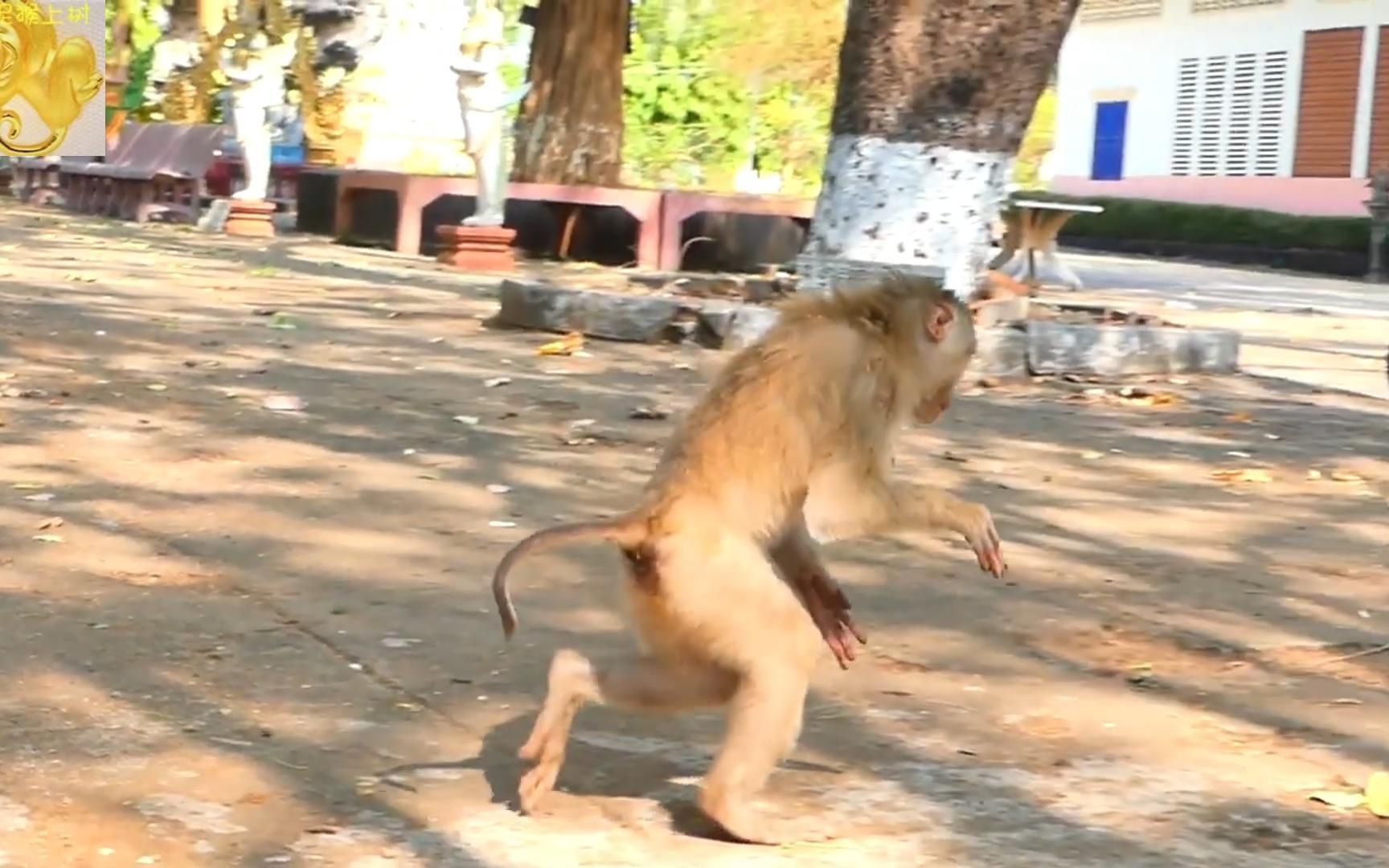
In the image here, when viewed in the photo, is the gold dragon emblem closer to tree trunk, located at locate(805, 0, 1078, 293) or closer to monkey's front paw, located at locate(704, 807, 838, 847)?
tree trunk, located at locate(805, 0, 1078, 293)

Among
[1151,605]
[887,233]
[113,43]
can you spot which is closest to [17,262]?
[887,233]

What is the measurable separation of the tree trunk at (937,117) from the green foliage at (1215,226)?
1771 cm

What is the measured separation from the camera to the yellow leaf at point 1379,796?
3.15m

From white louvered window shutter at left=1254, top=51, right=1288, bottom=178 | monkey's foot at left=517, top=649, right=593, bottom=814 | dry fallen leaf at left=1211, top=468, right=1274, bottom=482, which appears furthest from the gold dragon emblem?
monkey's foot at left=517, top=649, right=593, bottom=814

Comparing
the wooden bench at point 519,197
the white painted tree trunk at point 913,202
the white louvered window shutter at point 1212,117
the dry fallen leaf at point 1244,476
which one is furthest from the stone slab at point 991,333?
the white louvered window shutter at point 1212,117

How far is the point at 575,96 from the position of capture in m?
15.6

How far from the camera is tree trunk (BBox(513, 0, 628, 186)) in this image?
15.5 meters

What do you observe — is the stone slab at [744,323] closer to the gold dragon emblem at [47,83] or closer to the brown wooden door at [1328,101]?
the gold dragon emblem at [47,83]

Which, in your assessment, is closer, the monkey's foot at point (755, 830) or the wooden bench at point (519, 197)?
the monkey's foot at point (755, 830)

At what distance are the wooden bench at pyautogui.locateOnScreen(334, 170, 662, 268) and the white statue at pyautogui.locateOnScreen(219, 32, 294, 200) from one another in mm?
1116

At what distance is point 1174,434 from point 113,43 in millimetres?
21767

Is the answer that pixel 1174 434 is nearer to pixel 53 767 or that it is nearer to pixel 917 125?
pixel 917 125

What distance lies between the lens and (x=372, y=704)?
11.8 ft

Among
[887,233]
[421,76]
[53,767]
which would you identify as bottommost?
[53,767]
